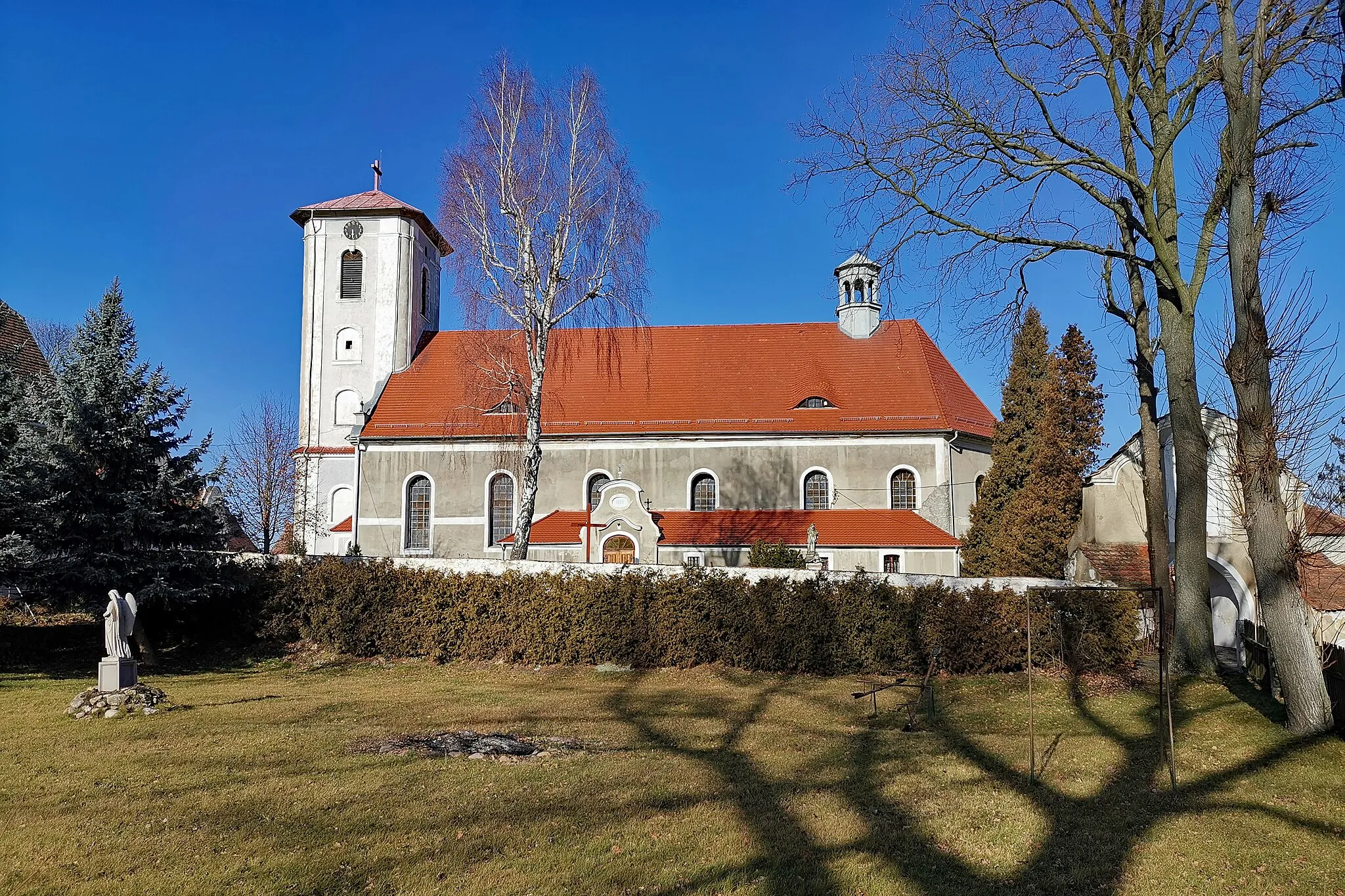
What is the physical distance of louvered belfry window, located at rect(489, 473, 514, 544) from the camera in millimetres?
30000

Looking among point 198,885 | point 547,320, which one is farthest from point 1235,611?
point 198,885

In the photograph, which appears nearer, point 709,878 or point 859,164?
point 709,878

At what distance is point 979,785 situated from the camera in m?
8.84

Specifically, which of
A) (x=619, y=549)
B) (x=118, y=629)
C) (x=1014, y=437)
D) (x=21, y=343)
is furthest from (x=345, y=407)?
(x=1014, y=437)

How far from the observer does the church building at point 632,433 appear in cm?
2662

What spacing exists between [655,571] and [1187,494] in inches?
403

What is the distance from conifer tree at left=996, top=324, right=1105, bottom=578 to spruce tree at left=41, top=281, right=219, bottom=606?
1915 centimetres

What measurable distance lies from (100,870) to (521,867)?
294 centimetres

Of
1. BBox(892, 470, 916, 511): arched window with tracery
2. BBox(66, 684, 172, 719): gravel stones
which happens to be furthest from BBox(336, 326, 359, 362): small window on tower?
BBox(66, 684, 172, 719): gravel stones

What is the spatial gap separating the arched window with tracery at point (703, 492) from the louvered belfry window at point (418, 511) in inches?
350

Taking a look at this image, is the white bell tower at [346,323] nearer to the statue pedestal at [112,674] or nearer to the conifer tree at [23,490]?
the conifer tree at [23,490]

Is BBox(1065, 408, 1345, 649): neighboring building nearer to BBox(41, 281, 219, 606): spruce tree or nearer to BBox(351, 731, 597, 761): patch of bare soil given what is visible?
BBox(351, 731, 597, 761): patch of bare soil

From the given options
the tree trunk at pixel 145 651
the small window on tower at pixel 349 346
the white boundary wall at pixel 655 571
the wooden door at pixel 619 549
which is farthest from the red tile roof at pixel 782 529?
the small window on tower at pixel 349 346

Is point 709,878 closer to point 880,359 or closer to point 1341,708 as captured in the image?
point 1341,708
